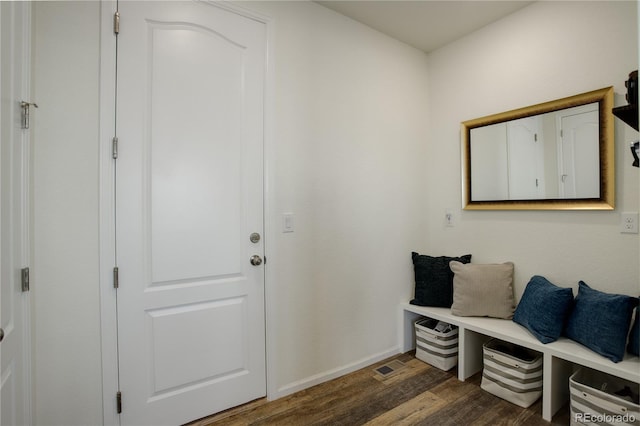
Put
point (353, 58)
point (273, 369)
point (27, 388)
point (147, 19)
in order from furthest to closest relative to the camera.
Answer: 1. point (353, 58)
2. point (273, 369)
3. point (147, 19)
4. point (27, 388)

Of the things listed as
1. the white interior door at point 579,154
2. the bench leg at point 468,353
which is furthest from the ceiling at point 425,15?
the bench leg at point 468,353

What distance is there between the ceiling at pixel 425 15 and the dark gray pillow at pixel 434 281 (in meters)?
1.88

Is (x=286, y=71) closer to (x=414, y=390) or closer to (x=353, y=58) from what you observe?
(x=353, y=58)

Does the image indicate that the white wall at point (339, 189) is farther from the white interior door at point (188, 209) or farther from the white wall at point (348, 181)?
the white interior door at point (188, 209)

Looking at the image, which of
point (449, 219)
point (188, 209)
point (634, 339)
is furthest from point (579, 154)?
point (188, 209)

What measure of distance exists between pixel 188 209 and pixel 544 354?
2235 mm

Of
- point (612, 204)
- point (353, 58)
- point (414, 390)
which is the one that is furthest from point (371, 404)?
point (353, 58)

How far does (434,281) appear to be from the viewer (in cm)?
245

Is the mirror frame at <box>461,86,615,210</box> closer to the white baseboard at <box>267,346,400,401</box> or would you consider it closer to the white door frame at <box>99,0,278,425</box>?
the white baseboard at <box>267,346,400,401</box>

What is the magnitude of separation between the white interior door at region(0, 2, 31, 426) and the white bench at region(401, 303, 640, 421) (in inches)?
92.7

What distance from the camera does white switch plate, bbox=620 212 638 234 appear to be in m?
1.70

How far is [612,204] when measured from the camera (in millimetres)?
1780

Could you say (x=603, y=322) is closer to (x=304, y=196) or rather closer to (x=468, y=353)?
(x=468, y=353)

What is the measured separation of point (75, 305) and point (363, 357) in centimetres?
191
